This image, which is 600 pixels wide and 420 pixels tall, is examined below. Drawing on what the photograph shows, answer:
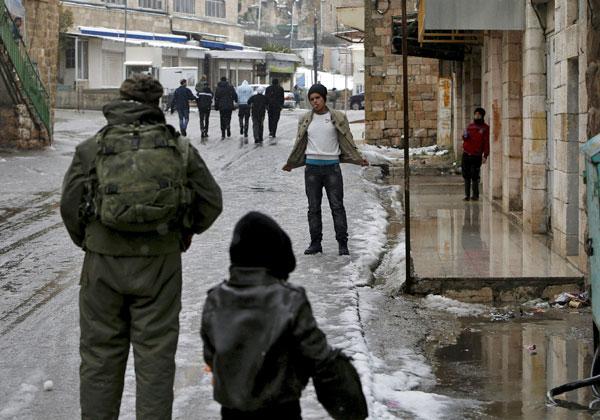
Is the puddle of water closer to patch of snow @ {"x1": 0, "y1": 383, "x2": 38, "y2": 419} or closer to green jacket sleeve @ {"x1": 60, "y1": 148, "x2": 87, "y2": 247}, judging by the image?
patch of snow @ {"x1": 0, "y1": 383, "x2": 38, "y2": 419}

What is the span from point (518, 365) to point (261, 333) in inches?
175

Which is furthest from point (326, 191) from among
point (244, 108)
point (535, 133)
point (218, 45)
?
point (218, 45)

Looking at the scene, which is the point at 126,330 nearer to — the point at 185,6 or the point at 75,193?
the point at 75,193

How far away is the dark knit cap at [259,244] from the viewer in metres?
3.97

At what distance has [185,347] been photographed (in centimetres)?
816

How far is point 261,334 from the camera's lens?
391cm

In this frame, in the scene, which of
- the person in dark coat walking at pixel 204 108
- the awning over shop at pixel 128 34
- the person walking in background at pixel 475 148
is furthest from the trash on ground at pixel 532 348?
the awning over shop at pixel 128 34

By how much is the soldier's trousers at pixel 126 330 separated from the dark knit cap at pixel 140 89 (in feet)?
2.42

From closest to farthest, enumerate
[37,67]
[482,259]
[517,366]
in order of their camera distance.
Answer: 1. [517,366]
2. [482,259]
3. [37,67]

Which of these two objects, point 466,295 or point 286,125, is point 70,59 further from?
point 466,295

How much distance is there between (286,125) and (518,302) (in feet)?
100

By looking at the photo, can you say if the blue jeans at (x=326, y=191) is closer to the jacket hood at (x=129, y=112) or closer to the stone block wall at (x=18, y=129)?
the jacket hood at (x=129, y=112)

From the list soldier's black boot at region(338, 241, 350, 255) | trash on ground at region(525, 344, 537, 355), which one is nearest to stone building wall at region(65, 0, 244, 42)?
soldier's black boot at region(338, 241, 350, 255)

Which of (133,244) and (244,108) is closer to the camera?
(133,244)
